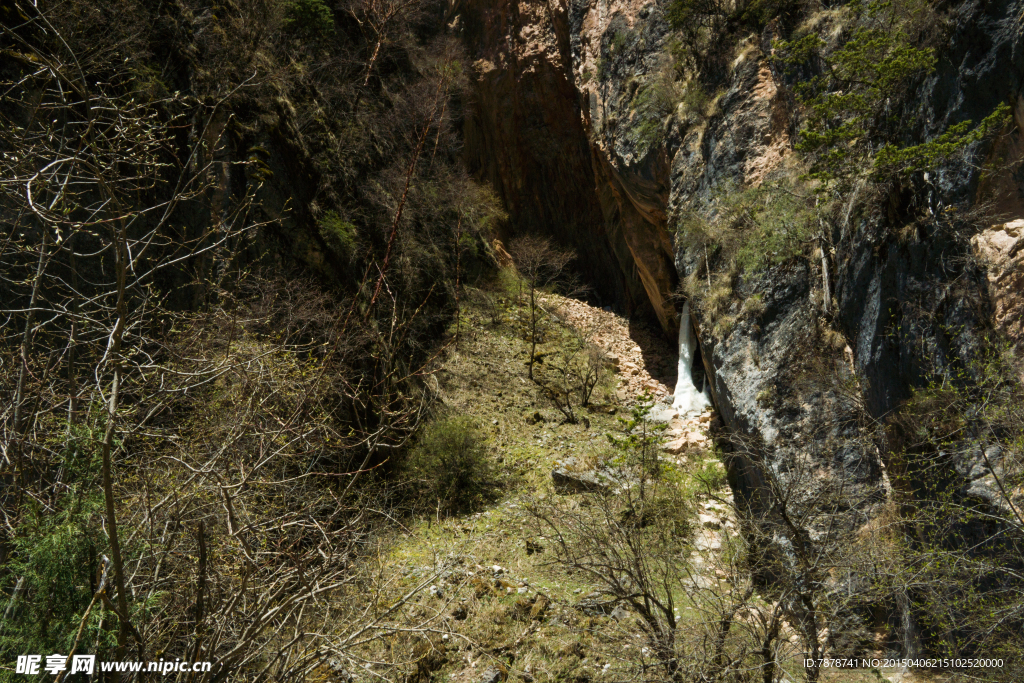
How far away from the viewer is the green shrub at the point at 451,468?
11625 millimetres

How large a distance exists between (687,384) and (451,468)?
6336mm

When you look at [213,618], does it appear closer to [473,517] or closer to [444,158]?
[473,517]

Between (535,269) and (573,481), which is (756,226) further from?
(535,269)

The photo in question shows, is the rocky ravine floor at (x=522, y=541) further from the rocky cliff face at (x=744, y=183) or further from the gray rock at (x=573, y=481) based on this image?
the rocky cliff face at (x=744, y=183)

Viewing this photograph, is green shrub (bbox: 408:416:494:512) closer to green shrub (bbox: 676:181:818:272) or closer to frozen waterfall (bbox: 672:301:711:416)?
frozen waterfall (bbox: 672:301:711:416)

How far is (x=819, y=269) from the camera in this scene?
8977 mm

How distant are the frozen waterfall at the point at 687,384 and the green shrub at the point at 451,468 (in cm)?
504

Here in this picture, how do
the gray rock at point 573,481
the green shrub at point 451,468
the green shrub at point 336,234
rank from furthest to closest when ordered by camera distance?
the green shrub at point 336,234 < the green shrub at point 451,468 < the gray rock at point 573,481

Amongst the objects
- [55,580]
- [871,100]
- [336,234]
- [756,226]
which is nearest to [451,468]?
[336,234]

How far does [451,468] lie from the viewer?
464 inches

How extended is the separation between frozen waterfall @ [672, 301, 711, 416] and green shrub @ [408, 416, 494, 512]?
5037mm

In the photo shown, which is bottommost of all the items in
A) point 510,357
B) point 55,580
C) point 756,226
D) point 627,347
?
point 55,580

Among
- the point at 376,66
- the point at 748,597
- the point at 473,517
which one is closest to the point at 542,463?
the point at 473,517

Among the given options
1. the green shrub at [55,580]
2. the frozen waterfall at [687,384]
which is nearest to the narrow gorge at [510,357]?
the green shrub at [55,580]
